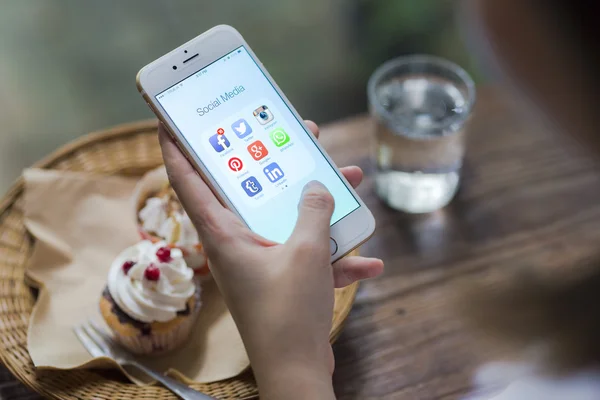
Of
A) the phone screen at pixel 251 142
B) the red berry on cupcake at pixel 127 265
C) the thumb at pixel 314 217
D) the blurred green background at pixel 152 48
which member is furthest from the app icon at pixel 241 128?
the blurred green background at pixel 152 48

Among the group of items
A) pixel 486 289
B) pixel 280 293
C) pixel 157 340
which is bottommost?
pixel 486 289

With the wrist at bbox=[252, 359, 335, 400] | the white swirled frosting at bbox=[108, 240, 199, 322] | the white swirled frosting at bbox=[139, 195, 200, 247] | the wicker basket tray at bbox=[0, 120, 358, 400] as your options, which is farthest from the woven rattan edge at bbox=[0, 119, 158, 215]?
the wrist at bbox=[252, 359, 335, 400]

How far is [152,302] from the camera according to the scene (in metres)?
0.79

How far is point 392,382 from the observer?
0.77 m

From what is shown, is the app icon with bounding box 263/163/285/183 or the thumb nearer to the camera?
the thumb

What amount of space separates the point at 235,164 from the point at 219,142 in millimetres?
29

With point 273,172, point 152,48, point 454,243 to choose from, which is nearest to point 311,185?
point 273,172

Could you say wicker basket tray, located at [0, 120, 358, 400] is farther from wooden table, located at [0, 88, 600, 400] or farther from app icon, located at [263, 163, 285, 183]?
app icon, located at [263, 163, 285, 183]

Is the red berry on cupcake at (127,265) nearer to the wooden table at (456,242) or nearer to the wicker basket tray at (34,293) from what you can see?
the wicker basket tray at (34,293)

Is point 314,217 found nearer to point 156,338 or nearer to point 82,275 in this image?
point 156,338

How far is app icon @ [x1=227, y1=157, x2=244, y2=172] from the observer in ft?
2.32

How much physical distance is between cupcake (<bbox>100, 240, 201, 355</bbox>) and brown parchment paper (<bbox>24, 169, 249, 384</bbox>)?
0.03m

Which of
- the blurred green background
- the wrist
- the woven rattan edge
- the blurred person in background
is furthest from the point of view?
the blurred green background

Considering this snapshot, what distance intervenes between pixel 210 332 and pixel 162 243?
0.13 meters
